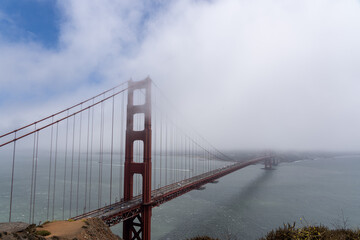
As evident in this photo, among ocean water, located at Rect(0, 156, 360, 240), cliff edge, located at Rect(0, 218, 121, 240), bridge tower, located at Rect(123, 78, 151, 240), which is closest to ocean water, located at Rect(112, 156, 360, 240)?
ocean water, located at Rect(0, 156, 360, 240)

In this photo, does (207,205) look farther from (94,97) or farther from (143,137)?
(94,97)

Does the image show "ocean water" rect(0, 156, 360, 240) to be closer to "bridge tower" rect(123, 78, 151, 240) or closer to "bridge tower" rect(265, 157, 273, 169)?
"bridge tower" rect(123, 78, 151, 240)

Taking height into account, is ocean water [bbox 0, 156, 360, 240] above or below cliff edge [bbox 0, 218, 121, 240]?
below

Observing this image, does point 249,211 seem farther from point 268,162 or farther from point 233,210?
point 268,162

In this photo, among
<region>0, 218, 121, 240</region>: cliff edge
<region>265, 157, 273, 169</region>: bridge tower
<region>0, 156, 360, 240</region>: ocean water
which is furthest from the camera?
<region>265, 157, 273, 169</region>: bridge tower

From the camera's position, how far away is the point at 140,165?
19609 millimetres

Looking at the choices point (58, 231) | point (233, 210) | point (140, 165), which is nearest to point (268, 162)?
point (233, 210)

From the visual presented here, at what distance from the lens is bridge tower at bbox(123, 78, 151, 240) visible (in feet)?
61.1

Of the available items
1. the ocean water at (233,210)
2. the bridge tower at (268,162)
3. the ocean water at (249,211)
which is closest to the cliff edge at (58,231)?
the ocean water at (249,211)

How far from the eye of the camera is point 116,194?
130 feet

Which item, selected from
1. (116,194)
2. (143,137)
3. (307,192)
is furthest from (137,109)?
(307,192)

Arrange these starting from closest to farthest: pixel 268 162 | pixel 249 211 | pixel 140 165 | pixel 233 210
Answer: pixel 140 165 < pixel 249 211 < pixel 233 210 < pixel 268 162

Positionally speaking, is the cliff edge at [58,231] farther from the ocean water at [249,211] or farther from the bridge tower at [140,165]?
the ocean water at [249,211]

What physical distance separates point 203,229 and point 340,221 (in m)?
19.7
